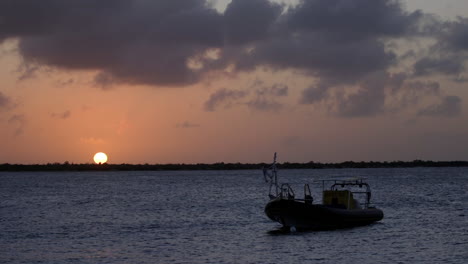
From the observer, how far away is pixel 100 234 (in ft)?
147

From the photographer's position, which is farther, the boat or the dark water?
the boat

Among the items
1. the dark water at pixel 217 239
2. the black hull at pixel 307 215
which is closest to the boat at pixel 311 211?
the black hull at pixel 307 215

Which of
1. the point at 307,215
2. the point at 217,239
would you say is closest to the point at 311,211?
the point at 307,215

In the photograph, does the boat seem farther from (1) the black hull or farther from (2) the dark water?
(2) the dark water

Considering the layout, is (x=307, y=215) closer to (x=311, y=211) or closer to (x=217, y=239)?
(x=311, y=211)

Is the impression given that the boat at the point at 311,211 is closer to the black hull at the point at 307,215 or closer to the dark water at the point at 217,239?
the black hull at the point at 307,215

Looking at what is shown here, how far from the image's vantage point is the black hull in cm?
4247

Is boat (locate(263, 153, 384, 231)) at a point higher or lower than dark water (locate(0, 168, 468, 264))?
higher

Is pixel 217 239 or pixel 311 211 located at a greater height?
pixel 311 211

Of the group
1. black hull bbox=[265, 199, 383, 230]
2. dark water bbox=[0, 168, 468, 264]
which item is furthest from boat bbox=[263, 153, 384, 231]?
dark water bbox=[0, 168, 468, 264]

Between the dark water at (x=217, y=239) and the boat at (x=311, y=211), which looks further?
the boat at (x=311, y=211)

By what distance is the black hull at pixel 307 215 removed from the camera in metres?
42.5

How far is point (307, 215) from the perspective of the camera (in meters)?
43.0

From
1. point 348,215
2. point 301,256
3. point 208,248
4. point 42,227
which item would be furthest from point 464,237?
point 42,227
